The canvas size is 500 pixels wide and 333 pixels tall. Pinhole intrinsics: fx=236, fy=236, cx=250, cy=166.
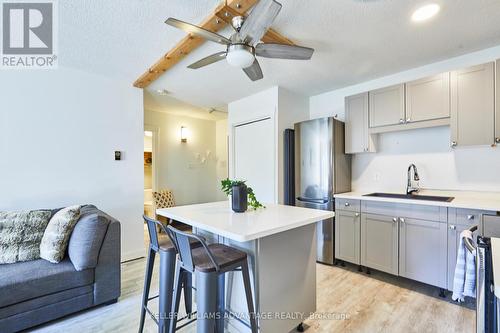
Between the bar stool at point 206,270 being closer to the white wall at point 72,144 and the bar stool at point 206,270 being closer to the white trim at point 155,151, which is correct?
the white wall at point 72,144

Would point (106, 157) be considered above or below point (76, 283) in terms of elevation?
above

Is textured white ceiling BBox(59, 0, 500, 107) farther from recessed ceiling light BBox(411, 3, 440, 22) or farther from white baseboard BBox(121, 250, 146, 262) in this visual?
white baseboard BBox(121, 250, 146, 262)

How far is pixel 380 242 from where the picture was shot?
2588 mm

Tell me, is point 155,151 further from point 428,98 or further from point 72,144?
point 428,98

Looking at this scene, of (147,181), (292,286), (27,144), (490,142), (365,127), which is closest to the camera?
(292,286)

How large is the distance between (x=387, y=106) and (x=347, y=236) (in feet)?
5.29

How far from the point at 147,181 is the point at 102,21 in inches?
187

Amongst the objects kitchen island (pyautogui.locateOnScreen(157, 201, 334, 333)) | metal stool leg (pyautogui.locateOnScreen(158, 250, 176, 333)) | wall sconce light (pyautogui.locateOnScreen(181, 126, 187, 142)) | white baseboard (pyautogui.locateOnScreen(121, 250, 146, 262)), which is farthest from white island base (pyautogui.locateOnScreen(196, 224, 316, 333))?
wall sconce light (pyautogui.locateOnScreen(181, 126, 187, 142))

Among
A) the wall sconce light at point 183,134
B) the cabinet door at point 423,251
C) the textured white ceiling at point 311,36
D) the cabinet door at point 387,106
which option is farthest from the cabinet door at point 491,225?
the wall sconce light at point 183,134

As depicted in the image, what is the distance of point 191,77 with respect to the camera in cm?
302

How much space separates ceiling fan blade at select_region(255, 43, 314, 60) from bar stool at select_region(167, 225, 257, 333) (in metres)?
1.37

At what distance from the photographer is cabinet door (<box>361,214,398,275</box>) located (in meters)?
2.49

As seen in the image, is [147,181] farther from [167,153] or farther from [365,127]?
[365,127]

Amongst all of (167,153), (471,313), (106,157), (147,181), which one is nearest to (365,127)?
(471,313)
